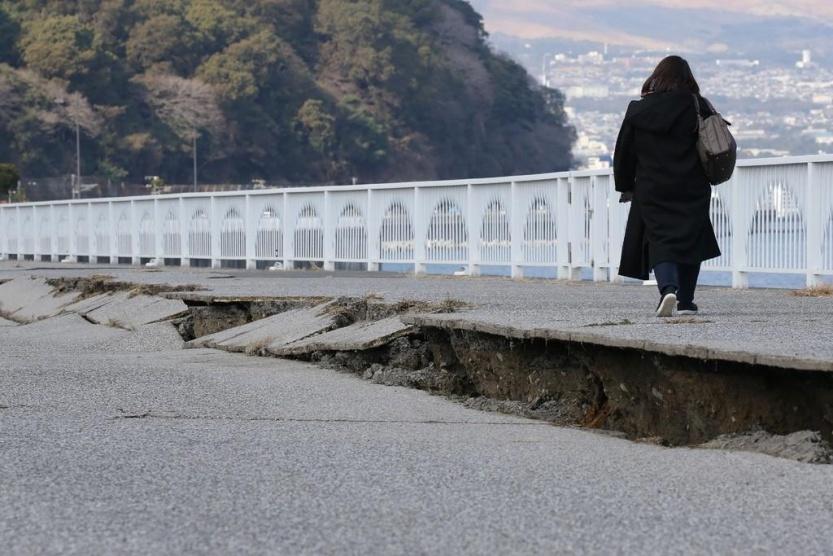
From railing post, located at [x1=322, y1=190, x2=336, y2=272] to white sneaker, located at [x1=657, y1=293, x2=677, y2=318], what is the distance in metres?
14.5

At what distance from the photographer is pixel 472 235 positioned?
2078 centimetres

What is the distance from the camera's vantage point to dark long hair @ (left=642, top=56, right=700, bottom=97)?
33.2 ft

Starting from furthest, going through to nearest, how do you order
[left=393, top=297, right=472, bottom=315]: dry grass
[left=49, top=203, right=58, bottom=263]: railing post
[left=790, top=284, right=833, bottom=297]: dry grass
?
[left=49, top=203, right=58, bottom=263]: railing post, [left=790, top=284, right=833, bottom=297]: dry grass, [left=393, top=297, right=472, bottom=315]: dry grass

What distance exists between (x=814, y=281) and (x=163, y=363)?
6.68 metres

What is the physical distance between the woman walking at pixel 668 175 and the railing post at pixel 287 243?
605 inches

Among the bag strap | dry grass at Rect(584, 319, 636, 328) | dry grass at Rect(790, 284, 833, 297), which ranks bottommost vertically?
dry grass at Rect(790, 284, 833, 297)

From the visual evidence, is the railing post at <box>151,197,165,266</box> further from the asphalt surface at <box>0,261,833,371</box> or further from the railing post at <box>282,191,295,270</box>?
the asphalt surface at <box>0,261,833,371</box>

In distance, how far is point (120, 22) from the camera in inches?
5226

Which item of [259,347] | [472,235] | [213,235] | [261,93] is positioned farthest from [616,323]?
[261,93]

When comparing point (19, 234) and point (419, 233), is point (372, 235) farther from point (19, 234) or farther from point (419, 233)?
point (19, 234)

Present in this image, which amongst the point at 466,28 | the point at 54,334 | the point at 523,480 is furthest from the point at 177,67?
the point at 523,480

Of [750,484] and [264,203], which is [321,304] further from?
[264,203]

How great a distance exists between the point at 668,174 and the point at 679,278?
2.21ft

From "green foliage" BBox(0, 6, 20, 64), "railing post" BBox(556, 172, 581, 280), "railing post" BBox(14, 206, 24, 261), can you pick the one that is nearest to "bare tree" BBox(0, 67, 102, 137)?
"green foliage" BBox(0, 6, 20, 64)
